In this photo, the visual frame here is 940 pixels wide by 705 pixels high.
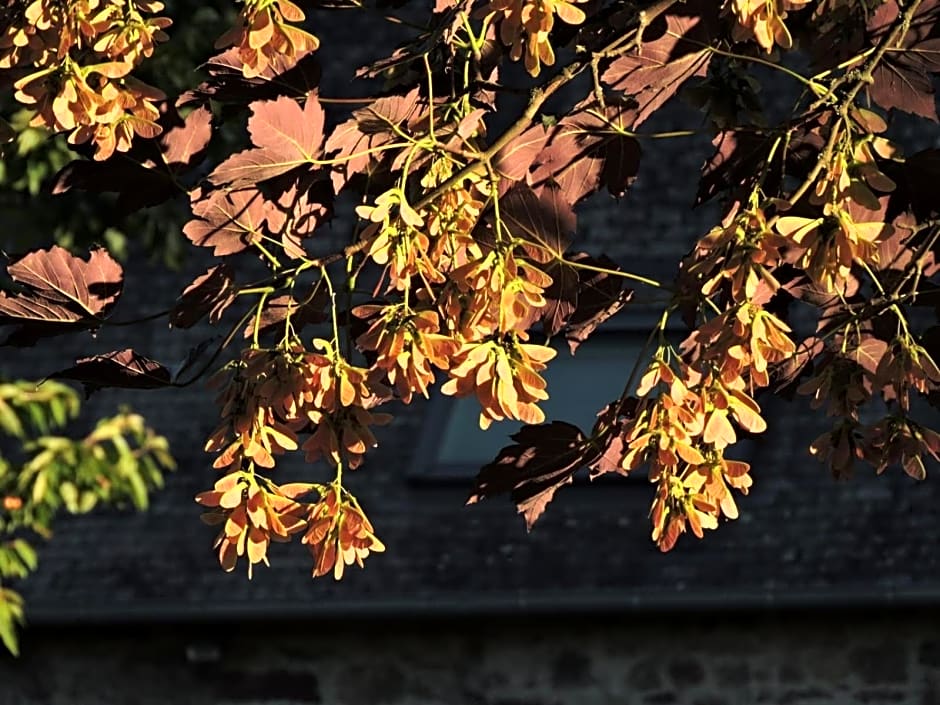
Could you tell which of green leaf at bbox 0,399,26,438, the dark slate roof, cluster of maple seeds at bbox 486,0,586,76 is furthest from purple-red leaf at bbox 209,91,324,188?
the dark slate roof

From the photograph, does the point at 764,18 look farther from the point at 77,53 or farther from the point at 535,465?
the point at 77,53

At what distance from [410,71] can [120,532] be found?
5.81 m

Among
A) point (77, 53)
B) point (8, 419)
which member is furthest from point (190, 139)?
point (8, 419)

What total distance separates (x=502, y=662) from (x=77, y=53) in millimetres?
5908

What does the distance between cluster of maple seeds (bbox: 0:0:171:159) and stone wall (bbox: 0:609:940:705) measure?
5801 millimetres

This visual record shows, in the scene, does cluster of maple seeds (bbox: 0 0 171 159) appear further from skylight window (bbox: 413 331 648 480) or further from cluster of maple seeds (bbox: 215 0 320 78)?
skylight window (bbox: 413 331 648 480)

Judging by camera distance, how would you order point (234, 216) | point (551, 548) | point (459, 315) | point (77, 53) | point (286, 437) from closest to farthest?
point (459, 315), point (286, 437), point (77, 53), point (234, 216), point (551, 548)

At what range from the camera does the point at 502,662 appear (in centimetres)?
858

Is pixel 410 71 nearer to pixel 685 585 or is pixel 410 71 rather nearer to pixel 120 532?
pixel 685 585

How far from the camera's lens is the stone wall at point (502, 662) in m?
8.25

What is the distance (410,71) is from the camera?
3.62 meters

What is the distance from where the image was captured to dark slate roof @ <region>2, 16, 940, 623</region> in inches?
317

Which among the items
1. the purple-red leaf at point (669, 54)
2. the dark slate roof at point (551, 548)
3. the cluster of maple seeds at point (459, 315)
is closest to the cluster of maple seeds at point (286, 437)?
the cluster of maple seeds at point (459, 315)

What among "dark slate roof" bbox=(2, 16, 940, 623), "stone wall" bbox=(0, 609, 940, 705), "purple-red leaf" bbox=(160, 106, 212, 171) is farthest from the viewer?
"stone wall" bbox=(0, 609, 940, 705)
